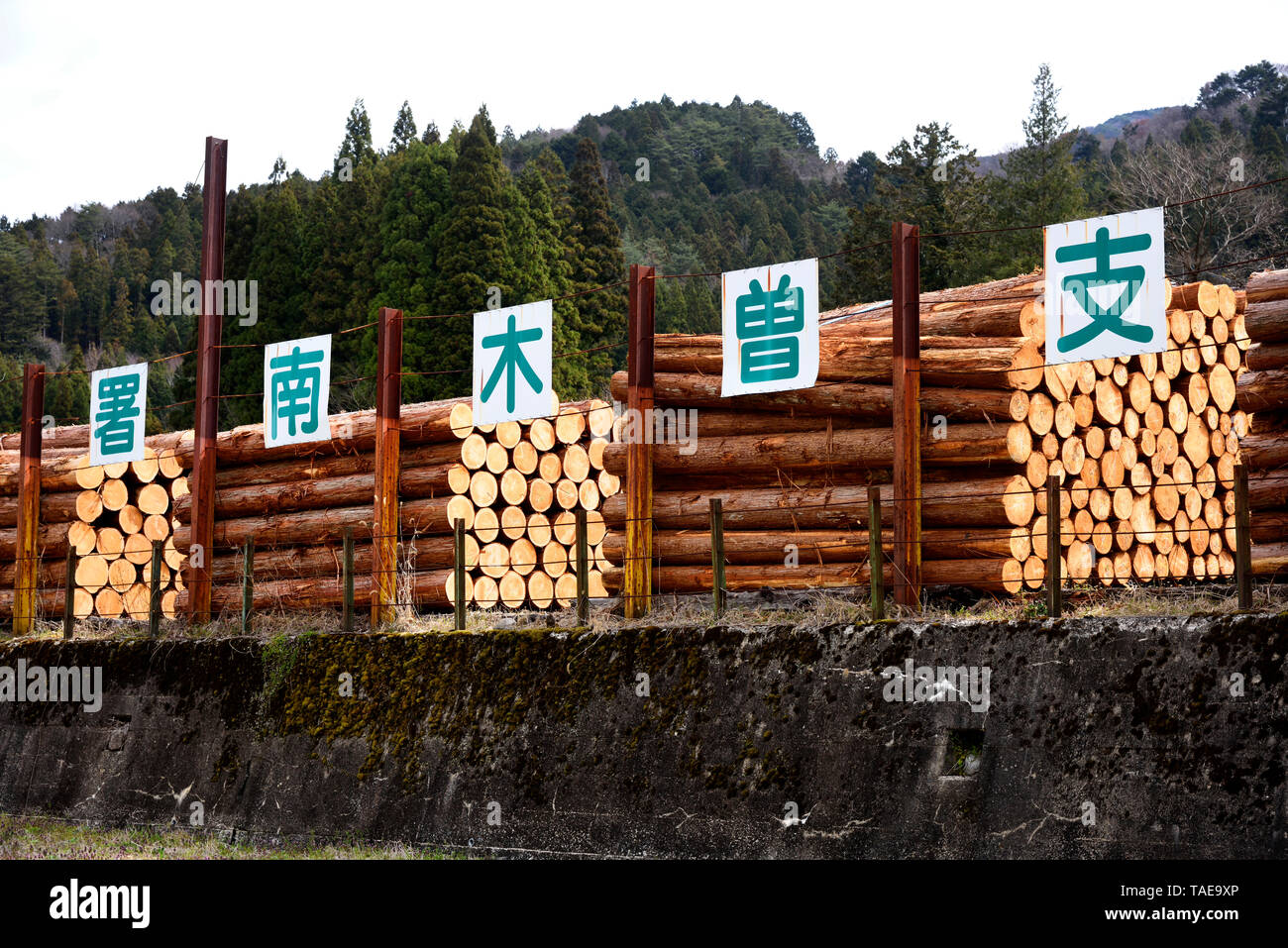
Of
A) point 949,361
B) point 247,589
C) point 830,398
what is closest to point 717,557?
point 830,398

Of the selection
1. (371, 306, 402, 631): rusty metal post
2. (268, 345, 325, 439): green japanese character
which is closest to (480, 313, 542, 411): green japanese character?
(371, 306, 402, 631): rusty metal post

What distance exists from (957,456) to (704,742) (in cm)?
302

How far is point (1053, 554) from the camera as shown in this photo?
910 centimetres

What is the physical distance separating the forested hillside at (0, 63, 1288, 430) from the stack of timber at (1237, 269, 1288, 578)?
15.9 metres

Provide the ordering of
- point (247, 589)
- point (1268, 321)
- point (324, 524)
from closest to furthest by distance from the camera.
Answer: point (1268, 321) → point (247, 589) → point (324, 524)

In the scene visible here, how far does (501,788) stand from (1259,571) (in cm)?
563

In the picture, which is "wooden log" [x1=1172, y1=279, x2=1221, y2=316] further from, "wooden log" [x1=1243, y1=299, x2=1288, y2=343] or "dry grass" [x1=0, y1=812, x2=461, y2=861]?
"dry grass" [x1=0, y1=812, x2=461, y2=861]

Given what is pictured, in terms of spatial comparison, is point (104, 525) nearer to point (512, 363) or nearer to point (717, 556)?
point (512, 363)

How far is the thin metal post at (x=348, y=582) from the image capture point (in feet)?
43.3

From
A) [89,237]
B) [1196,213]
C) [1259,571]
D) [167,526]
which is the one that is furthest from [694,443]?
[89,237]

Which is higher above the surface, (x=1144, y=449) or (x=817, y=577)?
(x=1144, y=449)

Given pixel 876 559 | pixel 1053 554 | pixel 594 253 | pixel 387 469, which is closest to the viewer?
pixel 1053 554

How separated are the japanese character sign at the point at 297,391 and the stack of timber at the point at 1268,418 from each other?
7673 millimetres
